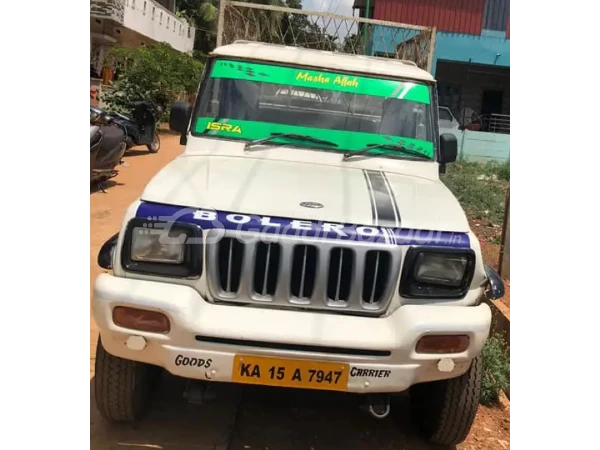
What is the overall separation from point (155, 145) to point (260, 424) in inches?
116

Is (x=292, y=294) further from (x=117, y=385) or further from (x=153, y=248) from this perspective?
(x=117, y=385)

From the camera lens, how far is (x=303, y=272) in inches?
90.5

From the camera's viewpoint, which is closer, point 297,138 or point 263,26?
point 297,138

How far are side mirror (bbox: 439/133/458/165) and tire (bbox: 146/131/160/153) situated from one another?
2390 millimetres

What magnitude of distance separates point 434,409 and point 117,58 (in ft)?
10.3

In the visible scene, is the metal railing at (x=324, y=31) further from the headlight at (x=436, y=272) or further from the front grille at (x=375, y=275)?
the front grille at (x=375, y=275)

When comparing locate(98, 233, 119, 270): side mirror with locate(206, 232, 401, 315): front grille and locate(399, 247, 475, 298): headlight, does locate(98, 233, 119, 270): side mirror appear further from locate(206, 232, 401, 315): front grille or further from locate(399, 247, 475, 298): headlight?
locate(399, 247, 475, 298): headlight

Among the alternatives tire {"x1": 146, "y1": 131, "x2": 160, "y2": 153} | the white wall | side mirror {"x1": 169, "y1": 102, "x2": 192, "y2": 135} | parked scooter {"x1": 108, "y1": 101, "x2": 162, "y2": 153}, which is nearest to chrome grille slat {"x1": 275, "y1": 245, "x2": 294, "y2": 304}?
side mirror {"x1": 169, "y1": 102, "x2": 192, "y2": 135}

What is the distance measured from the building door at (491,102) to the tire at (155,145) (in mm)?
2659

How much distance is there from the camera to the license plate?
7.34ft

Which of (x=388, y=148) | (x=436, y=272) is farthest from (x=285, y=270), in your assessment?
(x=388, y=148)

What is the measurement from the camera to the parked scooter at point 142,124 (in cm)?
512

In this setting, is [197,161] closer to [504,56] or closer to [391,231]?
[391,231]

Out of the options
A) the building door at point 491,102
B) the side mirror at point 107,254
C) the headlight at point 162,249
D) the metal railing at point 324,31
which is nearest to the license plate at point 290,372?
the headlight at point 162,249
